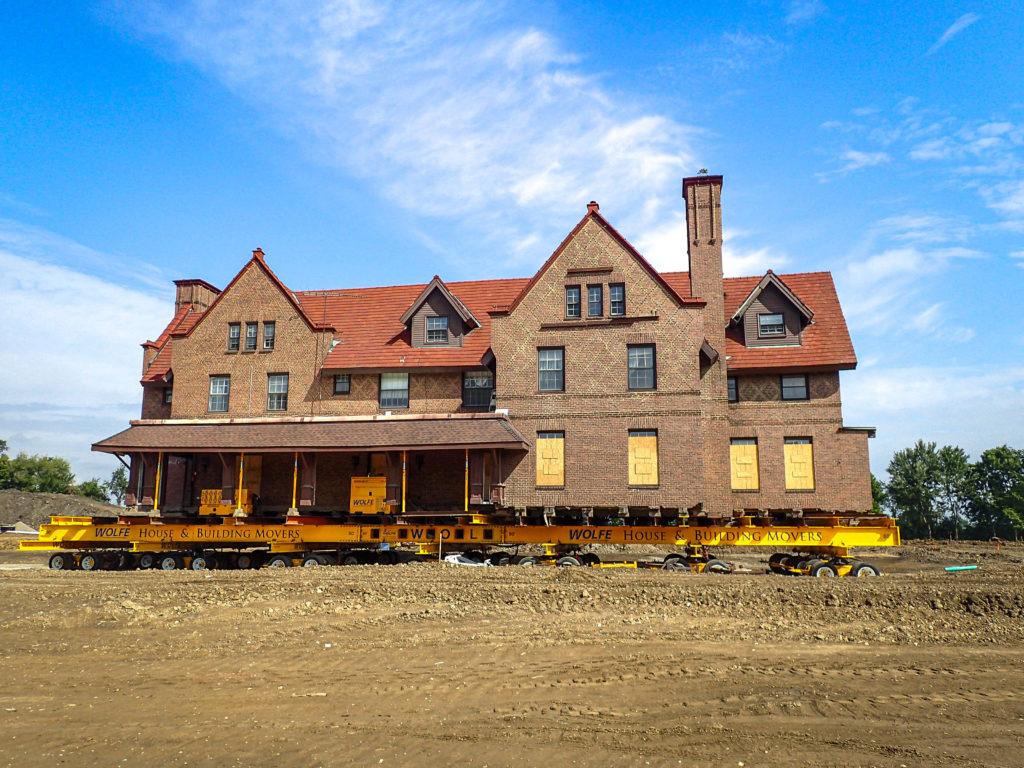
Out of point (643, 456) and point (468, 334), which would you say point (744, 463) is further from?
point (468, 334)

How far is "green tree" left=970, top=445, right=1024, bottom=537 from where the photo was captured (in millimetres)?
79625

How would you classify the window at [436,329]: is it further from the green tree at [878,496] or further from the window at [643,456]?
the green tree at [878,496]

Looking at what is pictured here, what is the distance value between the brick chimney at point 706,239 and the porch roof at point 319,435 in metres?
9.27

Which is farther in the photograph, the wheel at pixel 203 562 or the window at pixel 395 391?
the window at pixel 395 391

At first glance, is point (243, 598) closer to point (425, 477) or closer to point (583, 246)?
point (425, 477)

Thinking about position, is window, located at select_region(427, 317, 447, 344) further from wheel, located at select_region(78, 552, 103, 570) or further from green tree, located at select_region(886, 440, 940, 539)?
green tree, located at select_region(886, 440, 940, 539)

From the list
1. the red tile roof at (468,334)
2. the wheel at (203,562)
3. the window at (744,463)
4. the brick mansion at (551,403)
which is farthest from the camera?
the red tile roof at (468,334)

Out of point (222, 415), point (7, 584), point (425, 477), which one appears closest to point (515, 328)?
point (425, 477)

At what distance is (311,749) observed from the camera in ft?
28.5

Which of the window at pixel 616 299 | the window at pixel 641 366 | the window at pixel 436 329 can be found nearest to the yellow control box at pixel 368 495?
the window at pixel 436 329

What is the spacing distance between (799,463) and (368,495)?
51.2ft

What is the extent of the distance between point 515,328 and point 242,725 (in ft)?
64.0

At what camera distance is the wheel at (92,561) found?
27.1m

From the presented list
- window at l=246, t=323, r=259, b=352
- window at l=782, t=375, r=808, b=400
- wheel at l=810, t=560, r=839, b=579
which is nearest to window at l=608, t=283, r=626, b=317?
window at l=782, t=375, r=808, b=400
